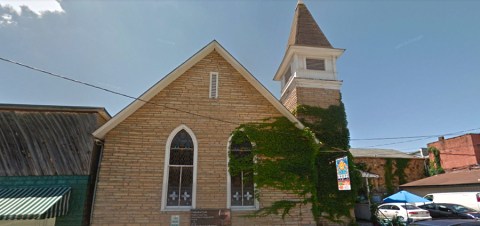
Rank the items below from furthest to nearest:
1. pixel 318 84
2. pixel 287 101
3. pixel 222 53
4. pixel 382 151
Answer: pixel 382 151, pixel 287 101, pixel 318 84, pixel 222 53

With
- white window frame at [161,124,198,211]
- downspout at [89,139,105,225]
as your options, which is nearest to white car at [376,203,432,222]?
white window frame at [161,124,198,211]

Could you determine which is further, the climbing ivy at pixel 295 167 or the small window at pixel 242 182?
the climbing ivy at pixel 295 167

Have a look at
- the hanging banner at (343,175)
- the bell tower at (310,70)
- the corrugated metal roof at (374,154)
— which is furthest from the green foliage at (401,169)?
the hanging banner at (343,175)

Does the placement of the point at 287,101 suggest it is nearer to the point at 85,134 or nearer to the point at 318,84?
the point at 318,84

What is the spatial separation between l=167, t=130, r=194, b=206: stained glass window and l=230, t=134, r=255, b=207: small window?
1495mm

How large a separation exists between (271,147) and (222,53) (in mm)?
4313

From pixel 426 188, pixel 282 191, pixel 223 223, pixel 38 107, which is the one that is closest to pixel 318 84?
pixel 282 191

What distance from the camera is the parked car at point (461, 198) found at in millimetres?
20772

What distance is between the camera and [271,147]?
392 inches

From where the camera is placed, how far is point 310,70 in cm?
1365

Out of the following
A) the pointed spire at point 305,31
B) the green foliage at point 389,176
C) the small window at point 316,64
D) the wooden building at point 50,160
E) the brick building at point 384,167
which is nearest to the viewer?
the wooden building at point 50,160

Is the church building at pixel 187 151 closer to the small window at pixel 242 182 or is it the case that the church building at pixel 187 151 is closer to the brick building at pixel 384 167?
the small window at pixel 242 182

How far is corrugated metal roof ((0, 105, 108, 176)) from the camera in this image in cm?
845

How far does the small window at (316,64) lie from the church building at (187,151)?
15.2ft
